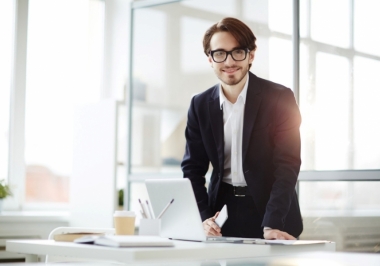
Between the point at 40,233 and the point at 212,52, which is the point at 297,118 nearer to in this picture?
the point at 212,52

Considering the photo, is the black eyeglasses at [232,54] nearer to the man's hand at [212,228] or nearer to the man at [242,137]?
the man at [242,137]

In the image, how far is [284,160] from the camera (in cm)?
243

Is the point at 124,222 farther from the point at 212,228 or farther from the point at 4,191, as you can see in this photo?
the point at 4,191

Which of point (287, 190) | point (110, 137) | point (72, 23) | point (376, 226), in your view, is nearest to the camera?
point (287, 190)

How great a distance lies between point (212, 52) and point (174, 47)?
6.94 ft

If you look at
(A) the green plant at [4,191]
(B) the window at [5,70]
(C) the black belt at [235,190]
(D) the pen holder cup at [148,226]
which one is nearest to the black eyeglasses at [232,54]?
(C) the black belt at [235,190]

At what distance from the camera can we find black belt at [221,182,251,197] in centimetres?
252

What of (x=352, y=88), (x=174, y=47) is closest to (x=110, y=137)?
(x=174, y=47)

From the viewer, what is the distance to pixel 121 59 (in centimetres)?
542

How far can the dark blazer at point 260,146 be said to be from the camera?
2461 mm

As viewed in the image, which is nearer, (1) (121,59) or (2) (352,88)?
(2) (352,88)

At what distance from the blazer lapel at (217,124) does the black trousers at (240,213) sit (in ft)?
0.34

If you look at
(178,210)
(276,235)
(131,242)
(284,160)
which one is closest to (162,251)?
(131,242)

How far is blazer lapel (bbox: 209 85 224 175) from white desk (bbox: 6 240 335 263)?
0.68 metres
